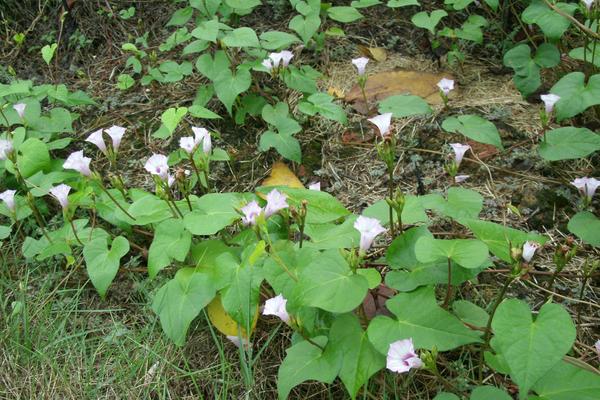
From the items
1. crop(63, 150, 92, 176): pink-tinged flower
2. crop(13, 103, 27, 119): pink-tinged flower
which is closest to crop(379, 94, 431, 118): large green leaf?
crop(63, 150, 92, 176): pink-tinged flower

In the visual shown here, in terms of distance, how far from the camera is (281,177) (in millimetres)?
2553

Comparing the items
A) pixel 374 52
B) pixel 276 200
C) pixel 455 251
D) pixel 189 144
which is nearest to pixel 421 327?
pixel 455 251

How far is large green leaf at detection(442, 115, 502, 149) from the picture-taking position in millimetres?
2252

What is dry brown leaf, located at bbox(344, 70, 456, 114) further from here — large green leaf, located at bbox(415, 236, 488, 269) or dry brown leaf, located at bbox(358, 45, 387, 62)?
large green leaf, located at bbox(415, 236, 488, 269)

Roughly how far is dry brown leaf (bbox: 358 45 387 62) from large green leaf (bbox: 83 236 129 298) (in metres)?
1.64

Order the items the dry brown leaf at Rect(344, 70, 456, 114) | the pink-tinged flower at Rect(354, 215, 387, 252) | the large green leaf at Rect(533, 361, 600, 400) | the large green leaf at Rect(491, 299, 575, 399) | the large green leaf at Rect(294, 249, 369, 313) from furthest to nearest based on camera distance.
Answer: the dry brown leaf at Rect(344, 70, 456, 114), the pink-tinged flower at Rect(354, 215, 387, 252), the large green leaf at Rect(294, 249, 369, 313), the large green leaf at Rect(533, 361, 600, 400), the large green leaf at Rect(491, 299, 575, 399)

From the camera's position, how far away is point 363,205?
241 centimetres

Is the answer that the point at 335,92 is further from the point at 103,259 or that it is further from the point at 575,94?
the point at 103,259

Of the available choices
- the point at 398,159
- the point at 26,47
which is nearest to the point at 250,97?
the point at 398,159

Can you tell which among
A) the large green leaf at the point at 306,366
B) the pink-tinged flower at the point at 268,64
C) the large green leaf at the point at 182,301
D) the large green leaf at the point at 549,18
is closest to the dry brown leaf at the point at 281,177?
the pink-tinged flower at the point at 268,64

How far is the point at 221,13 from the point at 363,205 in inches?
49.0

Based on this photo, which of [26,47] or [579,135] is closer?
[579,135]

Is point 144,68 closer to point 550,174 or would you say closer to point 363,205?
point 363,205

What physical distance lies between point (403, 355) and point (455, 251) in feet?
1.03
